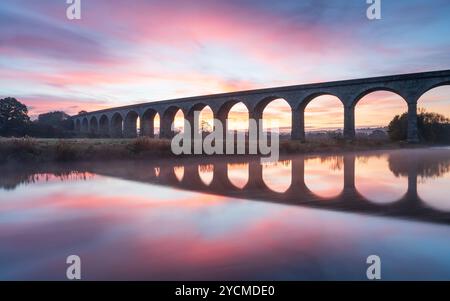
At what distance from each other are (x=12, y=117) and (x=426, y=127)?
45.4m

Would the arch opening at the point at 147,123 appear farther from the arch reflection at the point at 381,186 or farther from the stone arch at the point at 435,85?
the arch reflection at the point at 381,186

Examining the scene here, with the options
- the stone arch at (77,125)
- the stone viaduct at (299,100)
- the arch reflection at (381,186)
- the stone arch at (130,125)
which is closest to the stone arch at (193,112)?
the stone viaduct at (299,100)

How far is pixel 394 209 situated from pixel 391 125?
96.9 ft

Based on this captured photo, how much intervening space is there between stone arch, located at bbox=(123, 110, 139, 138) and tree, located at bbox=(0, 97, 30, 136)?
12474 millimetres

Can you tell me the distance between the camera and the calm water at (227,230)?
276cm

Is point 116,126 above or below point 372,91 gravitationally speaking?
below

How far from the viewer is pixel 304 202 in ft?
17.7

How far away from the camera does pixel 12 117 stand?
119ft

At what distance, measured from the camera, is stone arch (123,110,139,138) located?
45.0m

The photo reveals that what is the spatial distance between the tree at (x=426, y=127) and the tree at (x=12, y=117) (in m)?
38.5

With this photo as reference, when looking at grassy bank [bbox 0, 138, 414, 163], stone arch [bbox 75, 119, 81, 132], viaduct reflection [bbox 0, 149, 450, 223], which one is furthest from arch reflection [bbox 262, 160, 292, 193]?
stone arch [bbox 75, 119, 81, 132]

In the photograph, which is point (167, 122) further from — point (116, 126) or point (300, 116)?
point (300, 116)

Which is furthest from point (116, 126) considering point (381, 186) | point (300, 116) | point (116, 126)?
point (381, 186)
